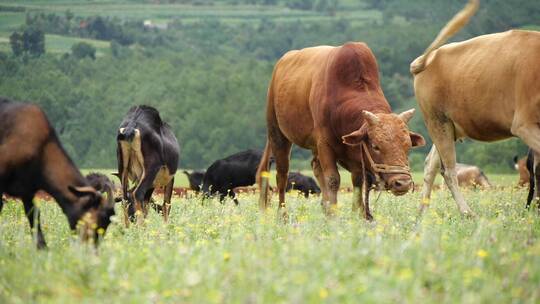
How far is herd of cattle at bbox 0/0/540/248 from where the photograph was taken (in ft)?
30.5

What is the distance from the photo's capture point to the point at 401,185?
10.8 meters

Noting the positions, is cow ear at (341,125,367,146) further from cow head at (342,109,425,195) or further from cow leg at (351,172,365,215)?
cow leg at (351,172,365,215)

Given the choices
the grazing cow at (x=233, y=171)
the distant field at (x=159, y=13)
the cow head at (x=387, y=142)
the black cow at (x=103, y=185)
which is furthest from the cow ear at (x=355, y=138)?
the distant field at (x=159, y=13)

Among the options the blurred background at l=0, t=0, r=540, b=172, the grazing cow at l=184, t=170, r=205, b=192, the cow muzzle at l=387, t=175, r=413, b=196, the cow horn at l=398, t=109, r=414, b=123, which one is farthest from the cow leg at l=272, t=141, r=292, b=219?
the blurred background at l=0, t=0, r=540, b=172

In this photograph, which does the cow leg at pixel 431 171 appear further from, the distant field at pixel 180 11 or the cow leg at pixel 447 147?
the distant field at pixel 180 11

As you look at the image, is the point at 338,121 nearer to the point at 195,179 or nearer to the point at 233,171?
the point at 233,171

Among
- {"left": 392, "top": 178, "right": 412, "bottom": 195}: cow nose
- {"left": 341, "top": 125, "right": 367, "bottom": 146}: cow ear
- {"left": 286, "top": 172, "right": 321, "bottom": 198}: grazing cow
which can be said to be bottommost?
{"left": 286, "top": 172, "right": 321, "bottom": 198}: grazing cow

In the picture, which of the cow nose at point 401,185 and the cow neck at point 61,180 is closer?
the cow neck at point 61,180

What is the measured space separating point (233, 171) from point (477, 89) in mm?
10261

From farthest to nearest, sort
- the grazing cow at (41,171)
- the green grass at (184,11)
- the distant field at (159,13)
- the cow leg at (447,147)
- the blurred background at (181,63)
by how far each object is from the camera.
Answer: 1. the green grass at (184,11)
2. the distant field at (159,13)
3. the blurred background at (181,63)
4. the cow leg at (447,147)
5. the grazing cow at (41,171)

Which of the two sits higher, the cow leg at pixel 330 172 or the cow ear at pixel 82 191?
the cow ear at pixel 82 191

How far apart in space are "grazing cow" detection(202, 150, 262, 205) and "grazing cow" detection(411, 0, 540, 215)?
27.5 feet

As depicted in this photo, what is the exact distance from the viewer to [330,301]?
20.1 ft

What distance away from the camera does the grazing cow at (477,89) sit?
38.3ft
